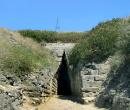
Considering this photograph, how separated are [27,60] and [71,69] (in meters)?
2.20

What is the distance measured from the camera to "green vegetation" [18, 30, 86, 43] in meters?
29.2

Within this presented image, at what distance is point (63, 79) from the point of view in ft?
84.9

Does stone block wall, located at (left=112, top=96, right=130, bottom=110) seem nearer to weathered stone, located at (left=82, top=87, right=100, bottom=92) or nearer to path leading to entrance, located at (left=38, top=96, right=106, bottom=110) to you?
path leading to entrance, located at (left=38, top=96, right=106, bottom=110)

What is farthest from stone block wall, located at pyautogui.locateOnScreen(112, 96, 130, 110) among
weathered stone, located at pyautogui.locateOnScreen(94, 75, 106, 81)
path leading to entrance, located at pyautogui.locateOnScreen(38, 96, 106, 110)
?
weathered stone, located at pyautogui.locateOnScreen(94, 75, 106, 81)

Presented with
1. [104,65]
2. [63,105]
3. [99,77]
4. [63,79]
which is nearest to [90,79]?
[99,77]

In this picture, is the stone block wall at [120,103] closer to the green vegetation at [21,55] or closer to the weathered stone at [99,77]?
the weathered stone at [99,77]

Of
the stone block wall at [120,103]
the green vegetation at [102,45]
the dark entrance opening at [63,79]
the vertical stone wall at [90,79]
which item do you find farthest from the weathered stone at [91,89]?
the dark entrance opening at [63,79]

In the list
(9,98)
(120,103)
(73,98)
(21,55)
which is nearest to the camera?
(9,98)

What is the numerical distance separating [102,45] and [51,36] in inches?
268

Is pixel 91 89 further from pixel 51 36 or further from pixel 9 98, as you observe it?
pixel 51 36

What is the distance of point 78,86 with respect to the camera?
73.9ft

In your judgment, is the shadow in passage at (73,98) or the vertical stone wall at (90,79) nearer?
the vertical stone wall at (90,79)

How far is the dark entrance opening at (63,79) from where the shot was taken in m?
25.3

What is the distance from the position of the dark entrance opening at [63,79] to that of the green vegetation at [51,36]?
310 centimetres
